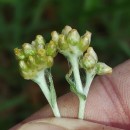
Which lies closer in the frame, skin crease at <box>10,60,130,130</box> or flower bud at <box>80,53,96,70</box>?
flower bud at <box>80,53,96,70</box>

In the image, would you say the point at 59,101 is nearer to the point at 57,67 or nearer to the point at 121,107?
the point at 121,107

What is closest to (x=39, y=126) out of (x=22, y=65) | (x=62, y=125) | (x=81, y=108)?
(x=62, y=125)

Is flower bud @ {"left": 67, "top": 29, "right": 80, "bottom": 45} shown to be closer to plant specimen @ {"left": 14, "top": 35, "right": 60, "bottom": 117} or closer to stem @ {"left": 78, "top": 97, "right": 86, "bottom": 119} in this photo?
plant specimen @ {"left": 14, "top": 35, "right": 60, "bottom": 117}

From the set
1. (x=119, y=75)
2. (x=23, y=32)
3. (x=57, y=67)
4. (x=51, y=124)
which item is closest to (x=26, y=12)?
(x=23, y=32)

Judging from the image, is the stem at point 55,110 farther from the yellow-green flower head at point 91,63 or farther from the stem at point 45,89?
the yellow-green flower head at point 91,63

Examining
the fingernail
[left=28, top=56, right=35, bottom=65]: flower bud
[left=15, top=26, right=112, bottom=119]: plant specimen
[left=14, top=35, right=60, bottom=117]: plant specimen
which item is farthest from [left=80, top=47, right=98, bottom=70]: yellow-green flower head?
the fingernail

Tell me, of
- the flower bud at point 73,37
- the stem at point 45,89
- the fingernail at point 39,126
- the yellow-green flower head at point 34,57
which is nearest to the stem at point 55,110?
the stem at point 45,89
